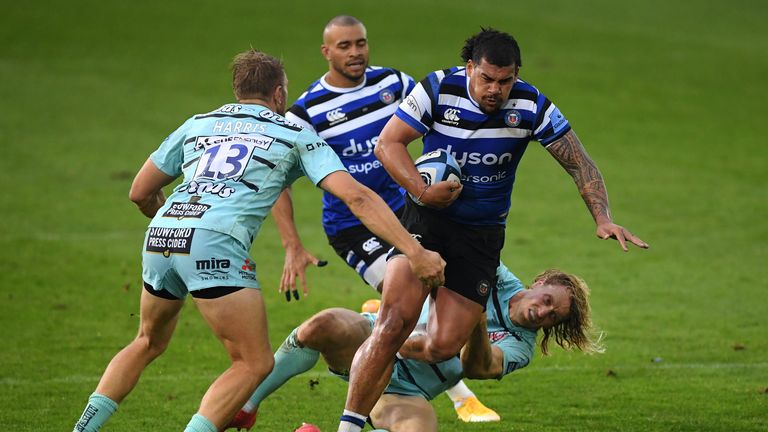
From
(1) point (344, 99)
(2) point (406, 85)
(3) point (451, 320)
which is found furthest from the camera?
(2) point (406, 85)

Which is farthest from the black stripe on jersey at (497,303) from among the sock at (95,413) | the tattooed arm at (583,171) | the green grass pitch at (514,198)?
the sock at (95,413)

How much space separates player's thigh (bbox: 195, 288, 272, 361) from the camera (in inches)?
247

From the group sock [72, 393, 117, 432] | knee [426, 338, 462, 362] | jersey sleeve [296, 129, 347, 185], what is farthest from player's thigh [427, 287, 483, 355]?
sock [72, 393, 117, 432]

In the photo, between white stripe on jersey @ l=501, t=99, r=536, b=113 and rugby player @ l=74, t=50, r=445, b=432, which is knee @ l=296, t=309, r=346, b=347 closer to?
rugby player @ l=74, t=50, r=445, b=432

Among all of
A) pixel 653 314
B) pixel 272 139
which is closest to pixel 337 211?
pixel 272 139

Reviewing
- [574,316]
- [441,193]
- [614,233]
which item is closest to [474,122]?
[441,193]

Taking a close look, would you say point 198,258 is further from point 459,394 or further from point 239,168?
point 459,394

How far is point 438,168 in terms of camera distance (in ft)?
23.7

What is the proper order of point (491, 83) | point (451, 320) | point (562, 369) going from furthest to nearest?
point (562, 369), point (451, 320), point (491, 83)

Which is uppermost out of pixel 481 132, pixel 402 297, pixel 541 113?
pixel 541 113

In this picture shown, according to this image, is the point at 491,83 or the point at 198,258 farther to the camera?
the point at 491,83

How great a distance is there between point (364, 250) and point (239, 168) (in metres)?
2.54

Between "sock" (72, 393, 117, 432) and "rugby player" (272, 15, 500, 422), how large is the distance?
2.31 metres

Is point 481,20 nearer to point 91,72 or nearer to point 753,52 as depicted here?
point 753,52
